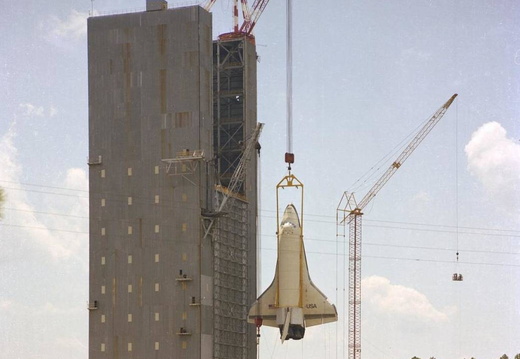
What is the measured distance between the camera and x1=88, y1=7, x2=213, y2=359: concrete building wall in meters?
126

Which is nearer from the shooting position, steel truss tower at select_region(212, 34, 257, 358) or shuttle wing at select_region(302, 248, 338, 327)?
shuttle wing at select_region(302, 248, 338, 327)

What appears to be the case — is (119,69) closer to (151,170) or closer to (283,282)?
(151,170)

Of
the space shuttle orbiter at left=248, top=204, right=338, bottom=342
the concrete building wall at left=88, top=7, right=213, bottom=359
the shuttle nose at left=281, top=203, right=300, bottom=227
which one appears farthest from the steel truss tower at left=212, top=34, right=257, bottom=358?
the shuttle nose at left=281, top=203, right=300, bottom=227

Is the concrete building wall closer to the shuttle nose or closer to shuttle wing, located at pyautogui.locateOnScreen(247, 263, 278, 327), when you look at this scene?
shuttle wing, located at pyautogui.locateOnScreen(247, 263, 278, 327)

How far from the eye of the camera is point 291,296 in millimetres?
120938

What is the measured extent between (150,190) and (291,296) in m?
21.7

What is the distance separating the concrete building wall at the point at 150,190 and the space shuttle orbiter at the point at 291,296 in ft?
24.4

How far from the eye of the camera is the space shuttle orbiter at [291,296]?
120500 millimetres

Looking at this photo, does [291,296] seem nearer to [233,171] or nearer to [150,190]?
[150,190]

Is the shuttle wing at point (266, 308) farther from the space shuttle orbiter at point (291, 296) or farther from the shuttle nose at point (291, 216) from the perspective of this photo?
the shuttle nose at point (291, 216)

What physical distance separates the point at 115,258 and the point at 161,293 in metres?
7.59

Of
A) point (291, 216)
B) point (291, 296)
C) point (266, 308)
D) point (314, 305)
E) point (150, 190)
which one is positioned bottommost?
point (266, 308)

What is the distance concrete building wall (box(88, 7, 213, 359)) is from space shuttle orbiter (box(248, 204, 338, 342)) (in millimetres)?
7440

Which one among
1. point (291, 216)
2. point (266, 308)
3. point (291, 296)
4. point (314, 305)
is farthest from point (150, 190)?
point (314, 305)
